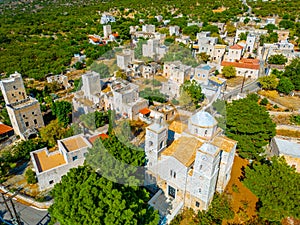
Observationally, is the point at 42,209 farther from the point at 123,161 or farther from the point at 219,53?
the point at 219,53

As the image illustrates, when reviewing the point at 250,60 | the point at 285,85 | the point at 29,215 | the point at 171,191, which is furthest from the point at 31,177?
the point at 250,60

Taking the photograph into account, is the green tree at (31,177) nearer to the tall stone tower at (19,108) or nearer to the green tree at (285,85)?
the tall stone tower at (19,108)

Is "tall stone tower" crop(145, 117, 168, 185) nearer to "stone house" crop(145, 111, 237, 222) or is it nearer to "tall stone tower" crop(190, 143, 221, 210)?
"stone house" crop(145, 111, 237, 222)

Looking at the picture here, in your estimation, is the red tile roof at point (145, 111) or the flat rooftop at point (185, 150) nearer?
the flat rooftop at point (185, 150)

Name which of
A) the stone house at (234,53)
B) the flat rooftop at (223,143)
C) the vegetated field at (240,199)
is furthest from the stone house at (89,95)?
the stone house at (234,53)

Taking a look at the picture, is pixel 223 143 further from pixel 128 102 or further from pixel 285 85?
pixel 285 85
